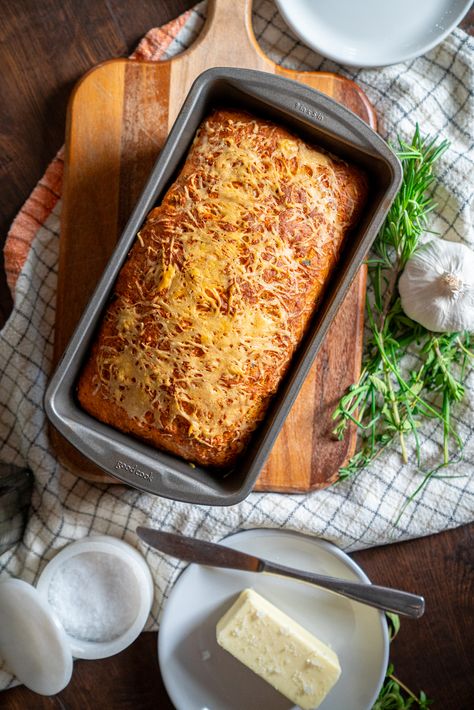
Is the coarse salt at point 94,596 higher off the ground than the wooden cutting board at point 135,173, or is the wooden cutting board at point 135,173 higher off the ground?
the wooden cutting board at point 135,173

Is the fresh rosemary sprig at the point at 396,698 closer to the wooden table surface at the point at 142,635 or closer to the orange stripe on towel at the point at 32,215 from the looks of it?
the wooden table surface at the point at 142,635

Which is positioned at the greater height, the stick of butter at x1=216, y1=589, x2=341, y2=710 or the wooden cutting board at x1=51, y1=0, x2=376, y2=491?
the wooden cutting board at x1=51, y1=0, x2=376, y2=491

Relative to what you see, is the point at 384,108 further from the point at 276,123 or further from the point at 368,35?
the point at 276,123

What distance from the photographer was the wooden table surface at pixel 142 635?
177cm

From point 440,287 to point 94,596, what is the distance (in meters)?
1.16

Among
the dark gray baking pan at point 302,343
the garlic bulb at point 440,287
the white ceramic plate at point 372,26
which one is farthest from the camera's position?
the white ceramic plate at point 372,26

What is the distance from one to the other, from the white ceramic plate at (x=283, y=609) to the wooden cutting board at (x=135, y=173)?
0.67 feet

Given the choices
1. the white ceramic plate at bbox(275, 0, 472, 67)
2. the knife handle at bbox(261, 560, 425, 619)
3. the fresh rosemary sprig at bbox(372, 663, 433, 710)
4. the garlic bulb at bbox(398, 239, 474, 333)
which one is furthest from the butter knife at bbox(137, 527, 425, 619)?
the white ceramic plate at bbox(275, 0, 472, 67)

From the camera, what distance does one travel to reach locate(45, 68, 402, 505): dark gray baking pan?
4.54ft

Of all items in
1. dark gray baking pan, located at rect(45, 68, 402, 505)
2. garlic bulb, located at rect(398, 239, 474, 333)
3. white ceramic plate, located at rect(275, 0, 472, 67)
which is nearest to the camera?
dark gray baking pan, located at rect(45, 68, 402, 505)

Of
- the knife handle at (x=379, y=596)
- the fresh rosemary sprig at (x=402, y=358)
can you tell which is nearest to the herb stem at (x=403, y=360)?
the fresh rosemary sprig at (x=402, y=358)

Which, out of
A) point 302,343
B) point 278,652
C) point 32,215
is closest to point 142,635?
point 278,652

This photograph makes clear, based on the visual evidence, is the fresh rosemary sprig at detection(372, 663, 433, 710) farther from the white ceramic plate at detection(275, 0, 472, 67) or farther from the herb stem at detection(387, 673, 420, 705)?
the white ceramic plate at detection(275, 0, 472, 67)

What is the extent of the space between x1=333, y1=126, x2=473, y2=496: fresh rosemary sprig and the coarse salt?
2.03ft
